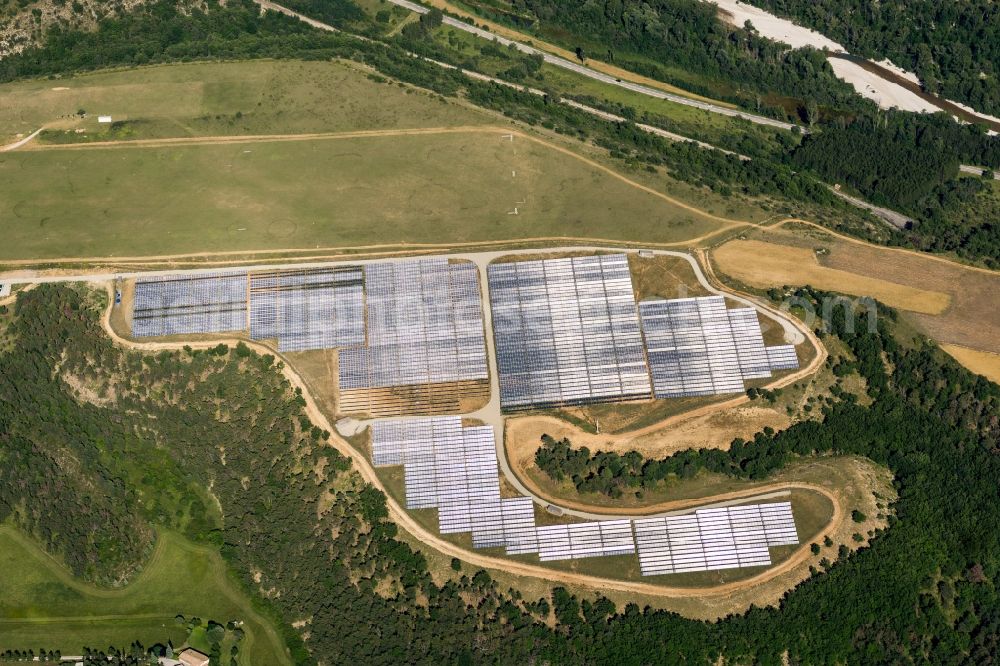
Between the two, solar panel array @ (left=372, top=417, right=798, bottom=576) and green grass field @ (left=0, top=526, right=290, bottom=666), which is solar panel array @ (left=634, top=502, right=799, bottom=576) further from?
green grass field @ (left=0, top=526, right=290, bottom=666)

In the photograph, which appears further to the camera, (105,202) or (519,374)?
(105,202)

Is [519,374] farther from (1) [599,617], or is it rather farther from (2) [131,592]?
(2) [131,592]

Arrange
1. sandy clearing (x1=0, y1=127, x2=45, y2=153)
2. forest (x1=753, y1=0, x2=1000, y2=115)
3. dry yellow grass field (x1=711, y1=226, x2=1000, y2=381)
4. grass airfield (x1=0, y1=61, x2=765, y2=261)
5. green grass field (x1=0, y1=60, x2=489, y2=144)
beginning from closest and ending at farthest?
dry yellow grass field (x1=711, y1=226, x2=1000, y2=381) → grass airfield (x1=0, y1=61, x2=765, y2=261) → sandy clearing (x1=0, y1=127, x2=45, y2=153) → green grass field (x1=0, y1=60, x2=489, y2=144) → forest (x1=753, y1=0, x2=1000, y2=115)

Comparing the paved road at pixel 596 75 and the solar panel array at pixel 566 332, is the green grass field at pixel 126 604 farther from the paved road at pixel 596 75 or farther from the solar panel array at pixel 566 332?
the paved road at pixel 596 75

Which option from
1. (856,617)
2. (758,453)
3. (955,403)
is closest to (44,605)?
(758,453)

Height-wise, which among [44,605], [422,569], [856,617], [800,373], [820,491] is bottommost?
[44,605]

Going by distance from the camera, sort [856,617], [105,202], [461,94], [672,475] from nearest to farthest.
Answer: [856,617] → [672,475] → [105,202] → [461,94]

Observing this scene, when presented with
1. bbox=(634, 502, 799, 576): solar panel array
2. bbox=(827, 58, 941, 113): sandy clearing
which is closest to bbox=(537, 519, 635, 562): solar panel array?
bbox=(634, 502, 799, 576): solar panel array
